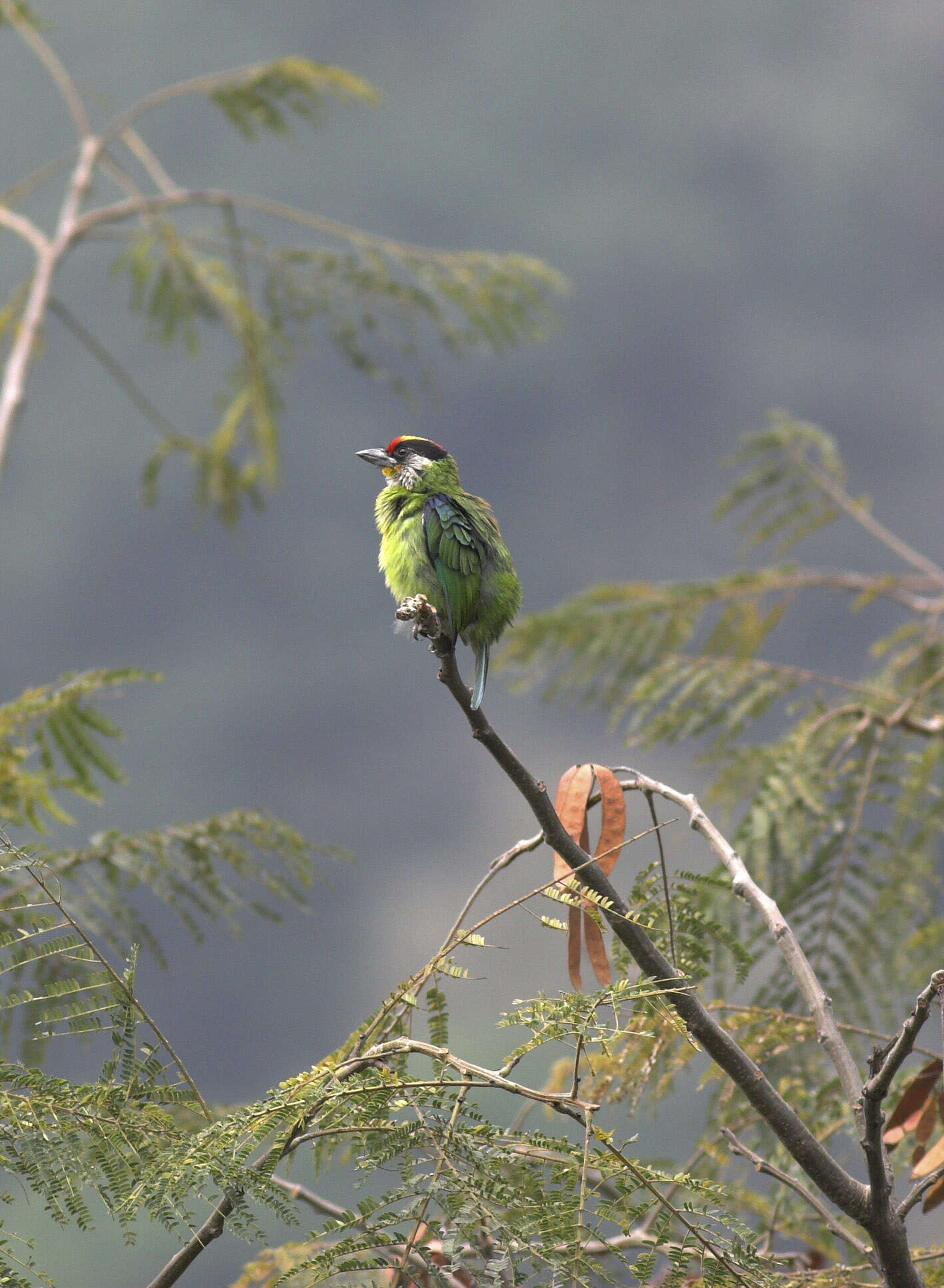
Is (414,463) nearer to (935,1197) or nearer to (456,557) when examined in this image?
(456,557)

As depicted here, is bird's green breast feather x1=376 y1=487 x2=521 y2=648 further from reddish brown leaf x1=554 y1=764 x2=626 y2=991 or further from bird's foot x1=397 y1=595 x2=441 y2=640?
reddish brown leaf x1=554 y1=764 x2=626 y2=991

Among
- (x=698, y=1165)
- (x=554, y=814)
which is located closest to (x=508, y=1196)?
(x=554, y=814)

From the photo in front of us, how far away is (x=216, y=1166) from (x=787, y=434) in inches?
179

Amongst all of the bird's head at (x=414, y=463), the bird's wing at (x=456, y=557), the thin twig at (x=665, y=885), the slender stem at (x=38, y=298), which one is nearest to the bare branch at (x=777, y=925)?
the thin twig at (x=665, y=885)

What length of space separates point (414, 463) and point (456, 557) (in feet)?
1.25

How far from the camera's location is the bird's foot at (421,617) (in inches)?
59.5

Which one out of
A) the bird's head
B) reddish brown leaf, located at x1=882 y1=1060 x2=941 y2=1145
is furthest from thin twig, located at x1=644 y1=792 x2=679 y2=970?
the bird's head

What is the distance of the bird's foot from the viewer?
1.51 metres

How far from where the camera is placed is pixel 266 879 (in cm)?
279

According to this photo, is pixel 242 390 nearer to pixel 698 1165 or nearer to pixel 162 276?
pixel 162 276

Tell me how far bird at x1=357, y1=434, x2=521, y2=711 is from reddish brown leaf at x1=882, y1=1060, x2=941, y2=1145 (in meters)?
0.76

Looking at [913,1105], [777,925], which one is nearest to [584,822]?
[777,925]

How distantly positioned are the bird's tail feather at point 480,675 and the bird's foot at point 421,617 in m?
0.08

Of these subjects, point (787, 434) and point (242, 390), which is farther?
point (242, 390)
